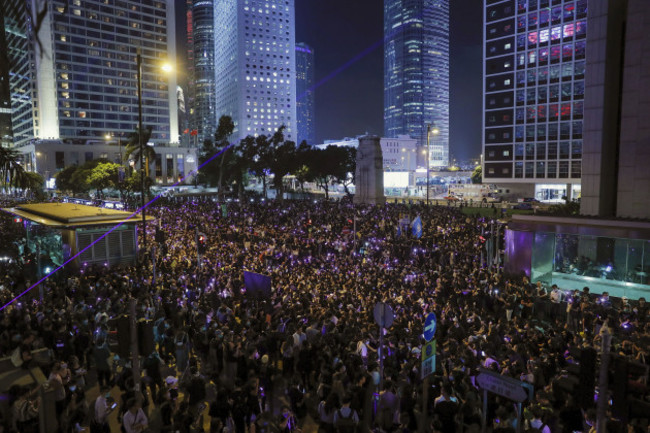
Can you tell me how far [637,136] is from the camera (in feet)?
68.5

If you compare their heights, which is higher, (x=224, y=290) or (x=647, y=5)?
(x=647, y=5)

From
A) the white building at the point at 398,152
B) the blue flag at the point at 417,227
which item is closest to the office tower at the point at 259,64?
the white building at the point at 398,152

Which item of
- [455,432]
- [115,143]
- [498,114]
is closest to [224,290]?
[455,432]

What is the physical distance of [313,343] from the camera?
10.3 meters

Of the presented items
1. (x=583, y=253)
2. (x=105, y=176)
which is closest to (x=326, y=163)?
(x=105, y=176)

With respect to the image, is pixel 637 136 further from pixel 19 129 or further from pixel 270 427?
pixel 19 129

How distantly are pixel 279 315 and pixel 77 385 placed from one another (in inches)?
219

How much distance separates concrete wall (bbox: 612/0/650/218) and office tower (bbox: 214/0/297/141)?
152990 mm

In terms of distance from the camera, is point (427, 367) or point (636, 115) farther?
point (636, 115)

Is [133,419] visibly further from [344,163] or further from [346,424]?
[344,163]

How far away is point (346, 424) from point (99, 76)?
131774 millimetres

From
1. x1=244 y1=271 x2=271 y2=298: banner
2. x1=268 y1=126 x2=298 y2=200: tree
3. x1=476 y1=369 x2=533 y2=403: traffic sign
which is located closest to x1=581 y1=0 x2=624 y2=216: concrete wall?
x1=244 y1=271 x2=271 y2=298: banner

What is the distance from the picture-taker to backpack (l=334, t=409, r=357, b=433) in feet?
22.5

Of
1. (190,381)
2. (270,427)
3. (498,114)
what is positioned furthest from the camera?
(498,114)
